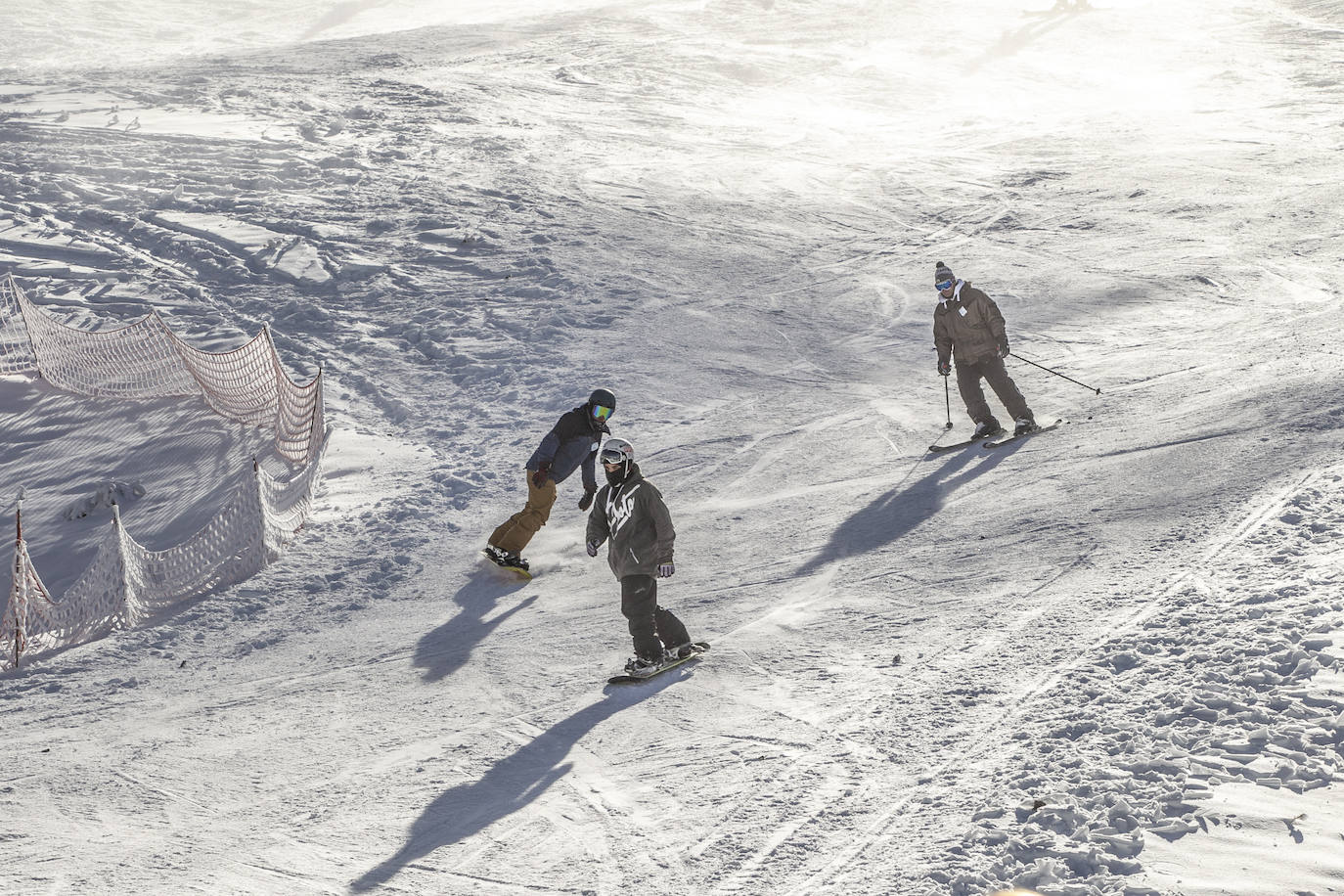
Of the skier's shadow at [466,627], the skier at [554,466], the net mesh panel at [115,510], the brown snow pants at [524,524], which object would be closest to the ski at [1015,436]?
the skier at [554,466]

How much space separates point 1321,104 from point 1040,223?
1065 centimetres

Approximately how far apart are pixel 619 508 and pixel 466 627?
2092mm

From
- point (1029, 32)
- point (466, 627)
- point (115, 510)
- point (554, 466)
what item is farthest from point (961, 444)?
point (1029, 32)

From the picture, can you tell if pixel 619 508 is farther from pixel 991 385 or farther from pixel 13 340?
pixel 13 340

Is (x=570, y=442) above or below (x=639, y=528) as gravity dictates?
above

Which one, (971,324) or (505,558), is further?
(971,324)

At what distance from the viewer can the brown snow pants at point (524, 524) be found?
8.73 m

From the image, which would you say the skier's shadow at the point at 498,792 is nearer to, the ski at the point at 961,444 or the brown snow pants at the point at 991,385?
the ski at the point at 961,444

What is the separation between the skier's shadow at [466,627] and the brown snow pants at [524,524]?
266 mm

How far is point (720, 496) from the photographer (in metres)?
10.1

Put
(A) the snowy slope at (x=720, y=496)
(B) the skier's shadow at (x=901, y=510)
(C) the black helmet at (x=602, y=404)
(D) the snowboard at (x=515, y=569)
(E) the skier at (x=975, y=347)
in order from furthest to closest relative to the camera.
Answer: (E) the skier at (x=975, y=347)
(D) the snowboard at (x=515, y=569)
(B) the skier's shadow at (x=901, y=510)
(C) the black helmet at (x=602, y=404)
(A) the snowy slope at (x=720, y=496)

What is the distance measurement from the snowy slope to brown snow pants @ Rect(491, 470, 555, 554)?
13.7 inches

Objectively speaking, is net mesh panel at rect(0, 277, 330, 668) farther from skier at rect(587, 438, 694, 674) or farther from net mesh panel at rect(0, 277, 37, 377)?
skier at rect(587, 438, 694, 674)

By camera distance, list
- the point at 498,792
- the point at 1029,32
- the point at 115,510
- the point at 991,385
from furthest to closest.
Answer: the point at 1029,32, the point at 991,385, the point at 115,510, the point at 498,792
